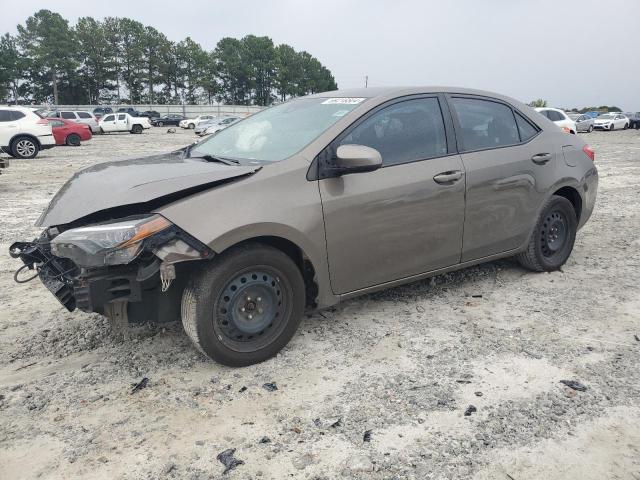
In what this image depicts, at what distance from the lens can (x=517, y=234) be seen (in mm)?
4371

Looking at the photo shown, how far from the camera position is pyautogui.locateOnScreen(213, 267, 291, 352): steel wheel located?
299cm

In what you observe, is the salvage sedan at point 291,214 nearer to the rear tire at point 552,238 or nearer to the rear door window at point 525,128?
the rear door window at point 525,128

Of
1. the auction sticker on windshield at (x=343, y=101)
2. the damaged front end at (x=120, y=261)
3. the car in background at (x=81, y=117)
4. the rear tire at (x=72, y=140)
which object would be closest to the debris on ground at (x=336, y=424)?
the damaged front end at (x=120, y=261)

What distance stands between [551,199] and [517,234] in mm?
546

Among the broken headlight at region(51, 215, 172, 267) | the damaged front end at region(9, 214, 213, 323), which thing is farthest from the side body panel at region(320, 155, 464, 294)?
the broken headlight at region(51, 215, 172, 267)

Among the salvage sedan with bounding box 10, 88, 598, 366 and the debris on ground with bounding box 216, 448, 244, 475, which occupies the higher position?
the salvage sedan with bounding box 10, 88, 598, 366

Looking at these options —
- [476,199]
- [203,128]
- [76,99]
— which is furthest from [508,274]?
[76,99]

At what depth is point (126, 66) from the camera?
267 feet

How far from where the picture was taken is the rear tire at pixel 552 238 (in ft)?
15.1

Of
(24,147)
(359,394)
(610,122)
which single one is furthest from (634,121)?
(359,394)

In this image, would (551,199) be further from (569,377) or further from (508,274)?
(569,377)

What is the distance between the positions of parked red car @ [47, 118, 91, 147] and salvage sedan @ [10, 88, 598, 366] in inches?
825

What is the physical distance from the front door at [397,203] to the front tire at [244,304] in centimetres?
34

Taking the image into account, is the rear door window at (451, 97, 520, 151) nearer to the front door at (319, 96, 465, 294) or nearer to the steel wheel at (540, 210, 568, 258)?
the front door at (319, 96, 465, 294)
